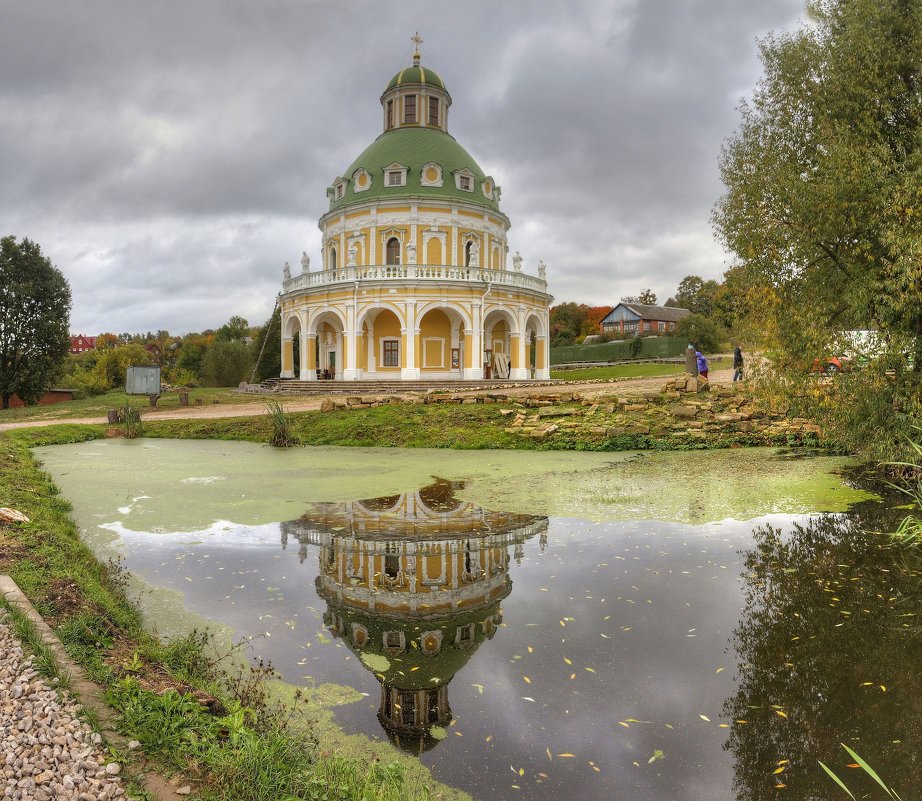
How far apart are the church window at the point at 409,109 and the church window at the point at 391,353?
16.2m

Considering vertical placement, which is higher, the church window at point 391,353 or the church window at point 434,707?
the church window at point 391,353

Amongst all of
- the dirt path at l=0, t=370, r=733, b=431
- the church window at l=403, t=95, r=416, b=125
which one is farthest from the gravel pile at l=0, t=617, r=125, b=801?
the church window at l=403, t=95, r=416, b=125

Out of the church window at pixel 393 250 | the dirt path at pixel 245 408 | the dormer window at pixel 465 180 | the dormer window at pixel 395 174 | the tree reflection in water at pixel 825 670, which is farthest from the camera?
the dormer window at pixel 465 180

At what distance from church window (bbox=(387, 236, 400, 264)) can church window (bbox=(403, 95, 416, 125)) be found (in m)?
10.1

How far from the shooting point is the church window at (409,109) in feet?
133

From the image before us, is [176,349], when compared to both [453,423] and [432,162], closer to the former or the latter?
[432,162]

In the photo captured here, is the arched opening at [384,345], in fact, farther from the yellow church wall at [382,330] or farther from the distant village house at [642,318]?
the distant village house at [642,318]

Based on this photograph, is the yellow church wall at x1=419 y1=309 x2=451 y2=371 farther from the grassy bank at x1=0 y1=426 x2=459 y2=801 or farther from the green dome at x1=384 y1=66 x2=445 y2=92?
the grassy bank at x1=0 y1=426 x2=459 y2=801

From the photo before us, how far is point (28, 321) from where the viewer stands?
3341cm

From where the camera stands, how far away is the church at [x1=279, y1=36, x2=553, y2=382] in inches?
1291

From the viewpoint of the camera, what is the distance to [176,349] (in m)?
74.3

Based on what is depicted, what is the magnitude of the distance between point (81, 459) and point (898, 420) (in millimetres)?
15287

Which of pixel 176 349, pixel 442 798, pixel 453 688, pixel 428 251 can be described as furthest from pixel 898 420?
pixel 176 349

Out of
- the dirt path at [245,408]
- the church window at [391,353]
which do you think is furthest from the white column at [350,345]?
the dirt path at [245,408]
